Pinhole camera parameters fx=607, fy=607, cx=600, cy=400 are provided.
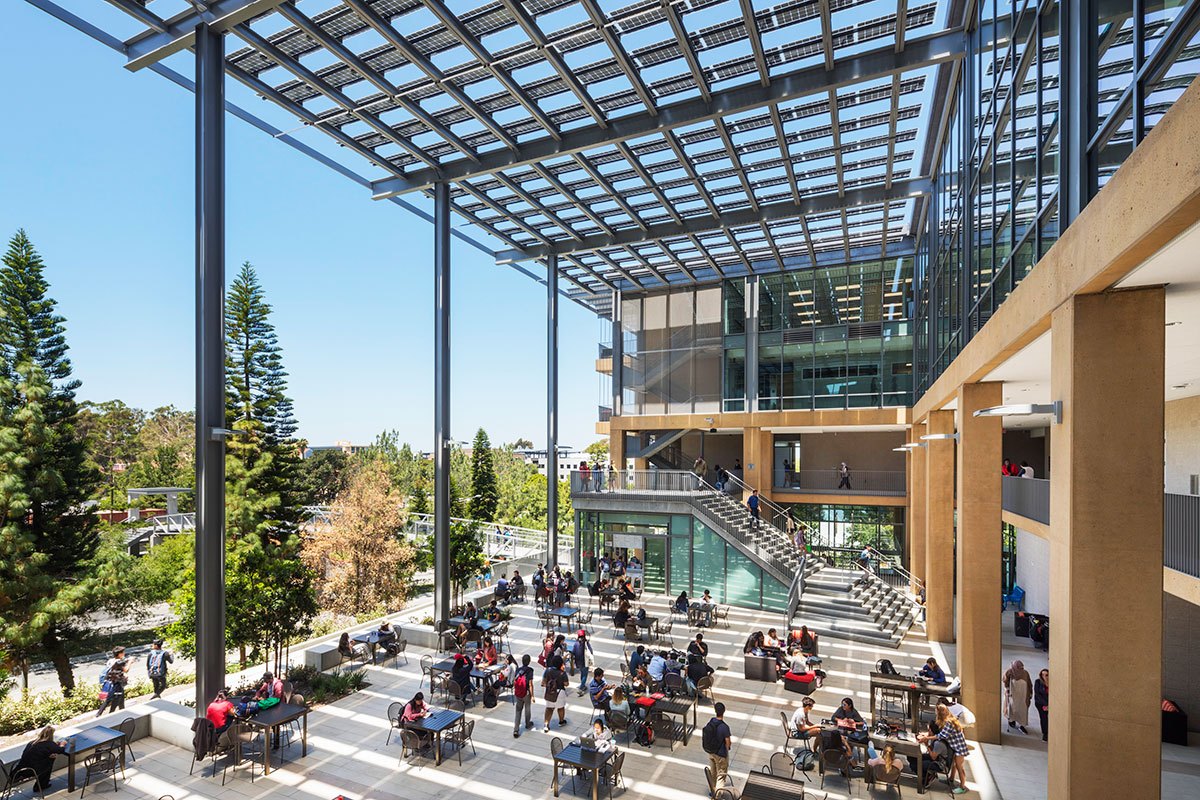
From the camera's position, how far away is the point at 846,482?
28703 mm

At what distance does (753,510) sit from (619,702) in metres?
15.5

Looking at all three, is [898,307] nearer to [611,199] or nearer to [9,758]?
[611,199]

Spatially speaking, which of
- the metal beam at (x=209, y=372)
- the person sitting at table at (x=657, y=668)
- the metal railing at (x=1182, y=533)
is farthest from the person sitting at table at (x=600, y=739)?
the metal railing at (x=1182, y=533)

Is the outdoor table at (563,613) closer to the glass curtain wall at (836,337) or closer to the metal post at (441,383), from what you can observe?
the metal post at (441,383)

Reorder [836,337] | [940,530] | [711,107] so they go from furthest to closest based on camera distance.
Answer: [836,337], [940,530], [711,107]

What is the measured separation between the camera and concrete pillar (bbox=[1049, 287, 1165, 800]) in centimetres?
502

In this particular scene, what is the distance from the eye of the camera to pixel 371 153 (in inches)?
643

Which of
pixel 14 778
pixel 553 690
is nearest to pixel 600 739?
pixel 553 690

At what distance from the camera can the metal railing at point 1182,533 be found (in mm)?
6074

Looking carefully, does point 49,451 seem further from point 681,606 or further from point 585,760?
point 585,760

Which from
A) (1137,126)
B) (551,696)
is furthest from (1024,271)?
(551,696)

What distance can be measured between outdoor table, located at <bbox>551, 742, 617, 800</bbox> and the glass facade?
12.8 meters

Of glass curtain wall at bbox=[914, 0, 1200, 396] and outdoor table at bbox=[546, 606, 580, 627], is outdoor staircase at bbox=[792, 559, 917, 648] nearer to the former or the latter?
outdoor table at bbox=[546, 606, 580, 627]

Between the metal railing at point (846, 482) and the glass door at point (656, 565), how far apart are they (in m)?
9.07
